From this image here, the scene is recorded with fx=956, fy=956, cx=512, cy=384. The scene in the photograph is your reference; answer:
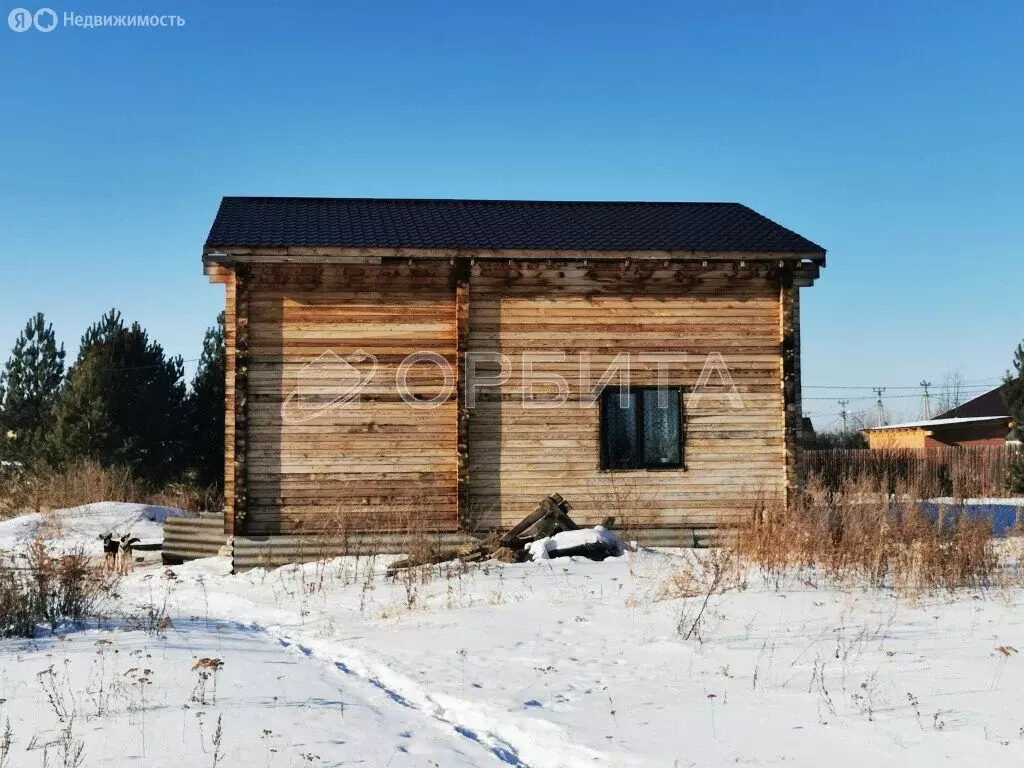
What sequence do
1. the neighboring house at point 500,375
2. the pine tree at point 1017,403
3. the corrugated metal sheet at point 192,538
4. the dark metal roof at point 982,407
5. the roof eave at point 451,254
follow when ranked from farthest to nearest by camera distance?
the dark metal roof at point 982,407, the pine tree at point 1017,403, the corrugated metal sheet at point 192,538, the neighboring house at point 500,375, the roof eave at point 451,254

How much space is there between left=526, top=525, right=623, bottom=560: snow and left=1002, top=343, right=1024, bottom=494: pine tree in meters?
18.3

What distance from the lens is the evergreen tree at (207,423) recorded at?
2945 centimetres

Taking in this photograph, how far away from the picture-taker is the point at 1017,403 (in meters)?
27.5

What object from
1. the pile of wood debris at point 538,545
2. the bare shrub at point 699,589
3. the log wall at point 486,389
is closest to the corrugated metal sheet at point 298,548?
the log wall at point 486,389

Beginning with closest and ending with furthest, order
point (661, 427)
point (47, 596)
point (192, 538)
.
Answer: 1. point (47, 596)
2. point (661, 427)
3. point (192, 538)

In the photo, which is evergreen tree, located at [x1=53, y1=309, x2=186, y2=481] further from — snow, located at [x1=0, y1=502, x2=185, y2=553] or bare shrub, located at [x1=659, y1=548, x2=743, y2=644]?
bare shrub, located at [x1=659, y1=548, x2=743, y2=644]

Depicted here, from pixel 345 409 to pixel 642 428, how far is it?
4.42 metres

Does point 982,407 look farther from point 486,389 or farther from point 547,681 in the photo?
point 547,681

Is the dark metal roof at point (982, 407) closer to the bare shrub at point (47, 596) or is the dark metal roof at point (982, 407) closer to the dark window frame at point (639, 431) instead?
the dark window frame at point (639, 431)

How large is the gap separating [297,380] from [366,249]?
217 centimetres

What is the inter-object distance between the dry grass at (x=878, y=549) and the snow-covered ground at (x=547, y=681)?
Result: 514 mm

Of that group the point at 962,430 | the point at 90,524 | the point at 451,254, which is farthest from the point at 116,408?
the point at 962,430

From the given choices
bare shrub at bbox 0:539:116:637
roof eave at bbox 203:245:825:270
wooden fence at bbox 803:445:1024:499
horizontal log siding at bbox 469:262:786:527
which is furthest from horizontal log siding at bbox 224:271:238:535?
wooden fence at bbox 803:445:1024:499

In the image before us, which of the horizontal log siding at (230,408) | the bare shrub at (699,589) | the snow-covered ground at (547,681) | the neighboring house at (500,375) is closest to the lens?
the snow-covered ground at (547,681)
